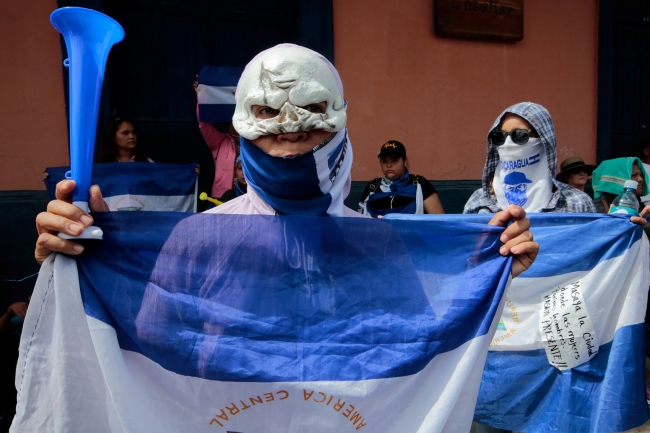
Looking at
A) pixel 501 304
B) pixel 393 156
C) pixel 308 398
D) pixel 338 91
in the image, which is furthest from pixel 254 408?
pixel 393 156

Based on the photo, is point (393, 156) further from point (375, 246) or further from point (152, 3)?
point (375, 246)

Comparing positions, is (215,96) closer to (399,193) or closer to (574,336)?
(399,193)

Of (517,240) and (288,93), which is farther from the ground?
(288,93)

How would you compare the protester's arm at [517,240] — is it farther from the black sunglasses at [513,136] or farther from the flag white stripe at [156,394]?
the black sunglasses at [513,136]

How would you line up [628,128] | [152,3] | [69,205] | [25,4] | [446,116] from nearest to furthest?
[69,205] < [25,4] < [152,3] < [446,116] < [628,128]

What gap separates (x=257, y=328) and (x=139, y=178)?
3.09 meters

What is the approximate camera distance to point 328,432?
1481 mm

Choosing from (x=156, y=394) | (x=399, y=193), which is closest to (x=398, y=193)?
(x=399, y=193)

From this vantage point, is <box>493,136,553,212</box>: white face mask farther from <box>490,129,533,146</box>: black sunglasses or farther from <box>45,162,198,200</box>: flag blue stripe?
<box>45,162,198,200</box>: flag blue stripe

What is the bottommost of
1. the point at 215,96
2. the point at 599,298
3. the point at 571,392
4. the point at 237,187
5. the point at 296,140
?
the point at 571,392

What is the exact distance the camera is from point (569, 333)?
8.20 ft

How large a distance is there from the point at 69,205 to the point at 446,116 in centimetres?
519

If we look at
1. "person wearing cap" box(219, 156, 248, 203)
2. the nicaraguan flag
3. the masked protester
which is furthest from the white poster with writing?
"person wearing cap" box(219, 156, 248, 203)

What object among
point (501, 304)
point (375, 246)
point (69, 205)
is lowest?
point (501, 304)
